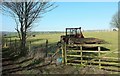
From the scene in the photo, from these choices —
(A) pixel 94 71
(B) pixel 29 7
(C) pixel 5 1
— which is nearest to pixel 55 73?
(A) pixel 94 71

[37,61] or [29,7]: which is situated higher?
[29,7]

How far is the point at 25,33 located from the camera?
66.6ft

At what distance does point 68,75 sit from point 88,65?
2151 mm

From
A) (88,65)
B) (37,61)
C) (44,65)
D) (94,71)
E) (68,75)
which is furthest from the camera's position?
(37,61)

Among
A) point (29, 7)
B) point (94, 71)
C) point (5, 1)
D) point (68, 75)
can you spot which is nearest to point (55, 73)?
point (68, 75)

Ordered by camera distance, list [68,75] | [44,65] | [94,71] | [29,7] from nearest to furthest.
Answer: [68,75], [94,71], [44,65], [29,7]

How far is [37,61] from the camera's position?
14.0 metres

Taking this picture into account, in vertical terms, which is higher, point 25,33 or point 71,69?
point 25,33

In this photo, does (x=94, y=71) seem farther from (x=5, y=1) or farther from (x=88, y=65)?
(x=5, y=1)

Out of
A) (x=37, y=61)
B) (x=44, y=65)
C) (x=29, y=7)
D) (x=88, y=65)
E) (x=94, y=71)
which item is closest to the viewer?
(x=94, y=71)

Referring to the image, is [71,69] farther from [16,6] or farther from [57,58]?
[16,6]

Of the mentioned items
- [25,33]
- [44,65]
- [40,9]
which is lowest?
[44,65]

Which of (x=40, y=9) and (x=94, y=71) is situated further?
(x=40, y=9)

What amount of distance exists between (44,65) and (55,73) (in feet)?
7.72
